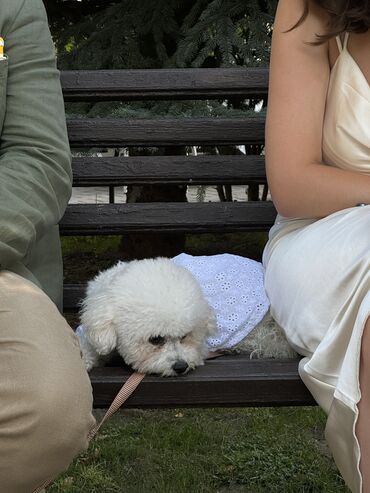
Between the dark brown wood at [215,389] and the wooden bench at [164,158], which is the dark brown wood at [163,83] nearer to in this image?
the wooden bench at [164,158]

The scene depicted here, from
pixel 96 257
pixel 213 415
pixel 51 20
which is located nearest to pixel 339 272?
pixel 213 415

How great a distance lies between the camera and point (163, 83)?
3266mm

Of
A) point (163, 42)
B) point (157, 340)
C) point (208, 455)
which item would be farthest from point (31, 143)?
point (163, 42)

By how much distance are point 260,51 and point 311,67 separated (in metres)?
1.83

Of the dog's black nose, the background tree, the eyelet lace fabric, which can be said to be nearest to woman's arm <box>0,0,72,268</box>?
the dog's black nose

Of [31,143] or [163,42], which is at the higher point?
[31,143]

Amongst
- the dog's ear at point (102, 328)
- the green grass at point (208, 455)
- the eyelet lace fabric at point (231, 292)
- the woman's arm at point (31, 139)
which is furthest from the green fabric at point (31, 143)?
the green grass at point (208, 455)

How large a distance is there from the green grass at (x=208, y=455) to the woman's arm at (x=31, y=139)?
141 centimetres

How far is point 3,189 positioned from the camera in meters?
2.38

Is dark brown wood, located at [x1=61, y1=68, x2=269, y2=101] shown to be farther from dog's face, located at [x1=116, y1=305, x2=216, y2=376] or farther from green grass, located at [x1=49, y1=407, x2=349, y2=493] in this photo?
green grass, located at [x1=49, y1=407, x2=349, y2=493]

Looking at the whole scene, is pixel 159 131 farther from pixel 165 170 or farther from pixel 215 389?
pixel 215 389

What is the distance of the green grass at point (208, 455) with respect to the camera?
3.60m

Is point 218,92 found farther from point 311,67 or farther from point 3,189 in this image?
point 3,189

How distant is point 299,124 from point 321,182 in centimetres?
18
